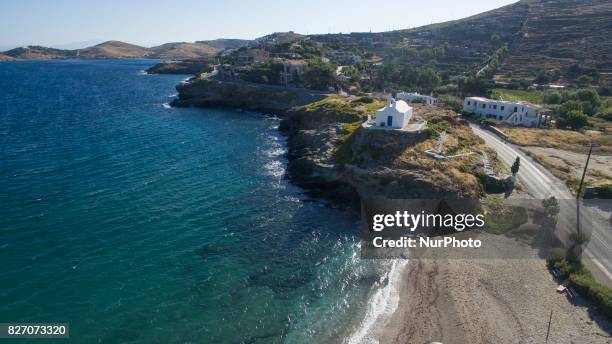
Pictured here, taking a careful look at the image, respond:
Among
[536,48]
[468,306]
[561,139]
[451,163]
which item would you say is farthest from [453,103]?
[536,48]

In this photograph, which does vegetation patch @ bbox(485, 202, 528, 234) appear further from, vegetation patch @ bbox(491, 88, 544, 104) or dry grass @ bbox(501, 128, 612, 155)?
vegetation patch @ bbox(491, 88, 544, 104)

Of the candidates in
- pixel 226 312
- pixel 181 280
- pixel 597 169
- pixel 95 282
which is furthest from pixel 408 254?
pixel 597 169

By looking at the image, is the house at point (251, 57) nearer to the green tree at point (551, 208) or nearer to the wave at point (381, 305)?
the green tree at point (551, 208)

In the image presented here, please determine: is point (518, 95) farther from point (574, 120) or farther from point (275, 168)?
point (275, 168)

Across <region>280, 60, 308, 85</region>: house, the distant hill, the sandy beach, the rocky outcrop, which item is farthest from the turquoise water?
the distant hill

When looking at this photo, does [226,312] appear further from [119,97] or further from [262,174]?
[119,97]

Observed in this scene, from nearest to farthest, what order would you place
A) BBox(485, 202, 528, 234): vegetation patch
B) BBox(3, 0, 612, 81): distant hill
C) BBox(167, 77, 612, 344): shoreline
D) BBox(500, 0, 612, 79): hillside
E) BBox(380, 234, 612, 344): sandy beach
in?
BBox(380, 234, 612, 344): sandy beach < BBox(167, 77, 612, 344): shoreline < BBox(485, 202, 528, 234): vegetation patch < BBox(3, 0, 612, 81): distant hill < BBox(500, 0, 612, 79): hillside

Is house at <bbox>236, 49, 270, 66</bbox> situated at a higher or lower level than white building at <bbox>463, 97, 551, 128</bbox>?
higher
